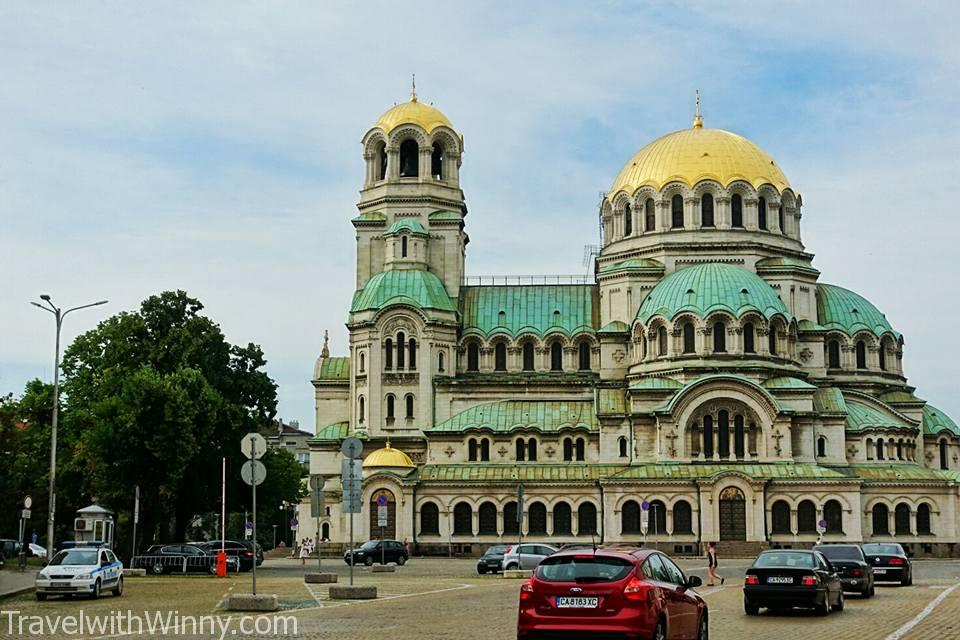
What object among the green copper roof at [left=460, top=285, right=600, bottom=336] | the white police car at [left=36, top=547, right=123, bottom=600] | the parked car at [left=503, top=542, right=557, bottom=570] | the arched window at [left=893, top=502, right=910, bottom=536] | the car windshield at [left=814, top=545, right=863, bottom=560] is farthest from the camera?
the green copper roof at [left=460, top=285, right=600, bottom=336]

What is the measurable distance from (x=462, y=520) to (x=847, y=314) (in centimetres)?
3003

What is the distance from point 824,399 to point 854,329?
8.74 metres

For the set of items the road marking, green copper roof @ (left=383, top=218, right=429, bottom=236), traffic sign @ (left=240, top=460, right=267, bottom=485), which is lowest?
the road marking

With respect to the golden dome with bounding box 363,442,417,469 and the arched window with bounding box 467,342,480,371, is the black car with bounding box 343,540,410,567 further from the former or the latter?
the arched window with bounding box 467,342,480,371

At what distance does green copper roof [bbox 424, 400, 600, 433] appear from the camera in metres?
82.3

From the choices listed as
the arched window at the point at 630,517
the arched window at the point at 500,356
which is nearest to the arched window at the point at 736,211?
the arched window at the point at 500,356

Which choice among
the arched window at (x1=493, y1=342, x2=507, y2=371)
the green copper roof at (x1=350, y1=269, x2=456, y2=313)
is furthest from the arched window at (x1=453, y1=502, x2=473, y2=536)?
the green copper roof at (x1=350, y1=269, x2=456, y2=313)

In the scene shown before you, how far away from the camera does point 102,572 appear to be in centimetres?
3481

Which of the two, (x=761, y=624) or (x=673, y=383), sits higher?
(x=673, y=383)

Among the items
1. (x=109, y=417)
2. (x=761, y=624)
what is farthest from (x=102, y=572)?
(x=109, y=417)

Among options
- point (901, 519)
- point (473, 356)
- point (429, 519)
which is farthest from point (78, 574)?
point (901, 519)

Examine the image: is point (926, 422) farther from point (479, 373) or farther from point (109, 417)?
point (109, 417)

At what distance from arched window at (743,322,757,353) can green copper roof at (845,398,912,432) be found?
7.41 metres

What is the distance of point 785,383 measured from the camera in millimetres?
81000
